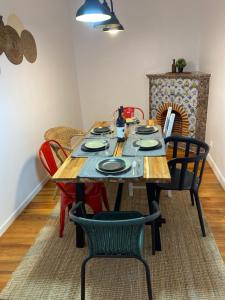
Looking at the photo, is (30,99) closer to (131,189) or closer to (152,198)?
(131,189)

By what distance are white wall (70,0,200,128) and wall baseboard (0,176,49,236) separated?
6.88ft

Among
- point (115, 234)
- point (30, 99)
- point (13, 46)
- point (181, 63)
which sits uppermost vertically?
point (13, 46)

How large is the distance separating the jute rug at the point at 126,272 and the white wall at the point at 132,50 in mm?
2969

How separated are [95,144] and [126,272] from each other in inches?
43.2

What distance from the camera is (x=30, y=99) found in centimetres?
290

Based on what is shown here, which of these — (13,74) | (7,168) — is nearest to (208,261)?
(7,168)

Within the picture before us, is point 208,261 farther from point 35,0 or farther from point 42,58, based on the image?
point 35,0

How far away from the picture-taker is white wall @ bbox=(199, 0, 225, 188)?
9.90 feet

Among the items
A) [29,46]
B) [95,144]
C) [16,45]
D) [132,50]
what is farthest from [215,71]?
[16,45]

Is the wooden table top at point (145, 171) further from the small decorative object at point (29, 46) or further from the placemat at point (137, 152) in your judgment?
the small decorative object at point (29, 46)

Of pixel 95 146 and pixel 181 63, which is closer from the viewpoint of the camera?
pixel 95 146

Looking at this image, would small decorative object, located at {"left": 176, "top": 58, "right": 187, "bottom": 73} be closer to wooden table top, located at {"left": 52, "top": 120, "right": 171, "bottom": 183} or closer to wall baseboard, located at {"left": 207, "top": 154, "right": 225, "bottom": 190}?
wall baseboard, located at {"left": 207, "top": 154, "right": 225, "bottom": 190}

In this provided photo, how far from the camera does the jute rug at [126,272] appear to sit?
1680 mm

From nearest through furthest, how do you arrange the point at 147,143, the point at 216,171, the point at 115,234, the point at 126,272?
1. the point at 115,234
2. the point at 126,272
3. the point at 147,143
4. the point at 216,171
